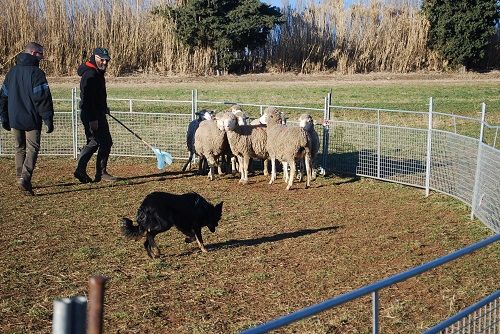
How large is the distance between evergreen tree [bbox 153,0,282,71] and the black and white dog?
32012mm

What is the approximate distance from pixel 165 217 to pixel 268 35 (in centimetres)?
3606

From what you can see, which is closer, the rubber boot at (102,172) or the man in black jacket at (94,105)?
the man in black jacket at (94,105)

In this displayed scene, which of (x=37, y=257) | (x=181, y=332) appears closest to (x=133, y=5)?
(x=37, y=257)

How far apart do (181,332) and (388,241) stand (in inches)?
155

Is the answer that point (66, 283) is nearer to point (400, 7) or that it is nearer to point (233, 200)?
point (233, 200)

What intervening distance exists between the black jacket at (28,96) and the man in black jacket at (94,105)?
1115 millimetres

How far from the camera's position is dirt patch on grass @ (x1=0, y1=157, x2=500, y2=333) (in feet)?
20.3

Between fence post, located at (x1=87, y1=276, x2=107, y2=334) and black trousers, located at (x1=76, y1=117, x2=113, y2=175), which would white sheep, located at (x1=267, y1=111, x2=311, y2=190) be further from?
fence post, located at (x1=87, y1=276, x2=107, y2=334)

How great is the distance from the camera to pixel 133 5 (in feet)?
126

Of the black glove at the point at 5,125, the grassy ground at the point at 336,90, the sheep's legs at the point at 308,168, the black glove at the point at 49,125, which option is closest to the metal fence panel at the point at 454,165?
the sheep's legs at the point at 308,168

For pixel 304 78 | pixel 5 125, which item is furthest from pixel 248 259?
pixel 304 78

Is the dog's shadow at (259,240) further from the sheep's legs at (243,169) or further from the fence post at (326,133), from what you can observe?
the fence post at (326,133)

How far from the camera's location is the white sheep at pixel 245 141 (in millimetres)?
13312

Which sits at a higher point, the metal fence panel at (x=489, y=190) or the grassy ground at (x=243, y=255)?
the metal fence panel at (x=489, y=190)
